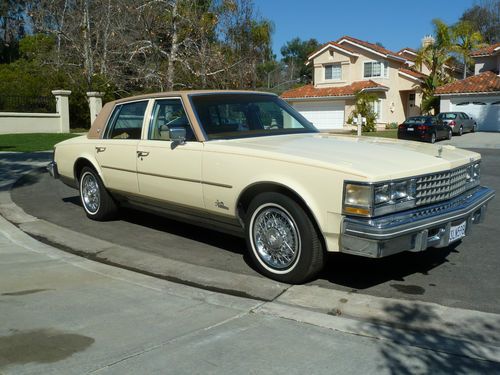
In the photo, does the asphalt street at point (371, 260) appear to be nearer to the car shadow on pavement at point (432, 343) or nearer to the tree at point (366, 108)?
the car shadow on pavement at point (432, 343)

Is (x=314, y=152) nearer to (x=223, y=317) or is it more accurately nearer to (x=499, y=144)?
(x=223, y=317)

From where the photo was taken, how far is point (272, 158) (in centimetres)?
468

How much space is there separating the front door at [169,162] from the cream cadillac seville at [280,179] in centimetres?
1

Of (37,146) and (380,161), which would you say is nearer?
(380,161)

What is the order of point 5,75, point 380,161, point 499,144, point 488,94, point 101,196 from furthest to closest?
point 488,94, point 5,75, point 499,144, point 101,196, point 380,161

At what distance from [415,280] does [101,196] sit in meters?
4.15

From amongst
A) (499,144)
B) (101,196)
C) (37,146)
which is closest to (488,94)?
(499,144)

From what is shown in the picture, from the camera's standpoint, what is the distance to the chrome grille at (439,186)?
14.6 ft

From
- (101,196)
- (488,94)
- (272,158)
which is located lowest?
(101,196)

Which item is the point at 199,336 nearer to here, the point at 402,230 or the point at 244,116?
the point at 402,230

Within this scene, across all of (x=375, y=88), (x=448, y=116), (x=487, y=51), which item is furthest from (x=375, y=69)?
(x=448, y=116)

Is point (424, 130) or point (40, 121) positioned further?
point (424, 130)

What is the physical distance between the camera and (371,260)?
5.47 metres

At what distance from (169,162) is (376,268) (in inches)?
94.2
